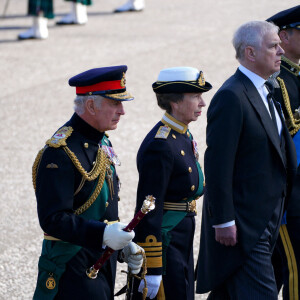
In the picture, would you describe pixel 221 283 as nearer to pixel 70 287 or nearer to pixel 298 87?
pixel 70 287

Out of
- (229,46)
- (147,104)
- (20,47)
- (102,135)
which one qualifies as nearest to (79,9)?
(20,47)

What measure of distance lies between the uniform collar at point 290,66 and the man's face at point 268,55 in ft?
2.15

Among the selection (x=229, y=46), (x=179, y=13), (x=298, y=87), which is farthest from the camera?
(x=179, y=13)

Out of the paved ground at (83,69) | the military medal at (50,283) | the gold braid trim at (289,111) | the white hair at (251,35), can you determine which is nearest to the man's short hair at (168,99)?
the white hair at (251,35)

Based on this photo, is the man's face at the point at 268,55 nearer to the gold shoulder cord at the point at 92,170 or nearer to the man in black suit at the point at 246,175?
the man in black suit at the point at 246,175

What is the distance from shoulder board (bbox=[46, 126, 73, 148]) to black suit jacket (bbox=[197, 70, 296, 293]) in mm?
676

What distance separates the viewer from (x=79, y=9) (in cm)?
1348

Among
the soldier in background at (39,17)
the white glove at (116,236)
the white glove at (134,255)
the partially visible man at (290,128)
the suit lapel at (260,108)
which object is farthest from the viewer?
the soldier in background at (39,17)

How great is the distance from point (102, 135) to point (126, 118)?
204 inches

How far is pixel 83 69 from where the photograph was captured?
35.2ft

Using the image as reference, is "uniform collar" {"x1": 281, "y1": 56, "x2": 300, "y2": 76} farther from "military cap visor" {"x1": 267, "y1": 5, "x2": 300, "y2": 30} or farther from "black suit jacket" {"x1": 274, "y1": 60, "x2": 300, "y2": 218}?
"military cap visor" {"x1": 267, "y1": 5, "x2": 300, "y2": 30}

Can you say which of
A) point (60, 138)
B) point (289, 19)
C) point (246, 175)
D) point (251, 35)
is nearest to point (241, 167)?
point (246, 175)

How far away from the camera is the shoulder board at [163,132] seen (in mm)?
4086

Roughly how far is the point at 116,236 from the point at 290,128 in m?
1.55
